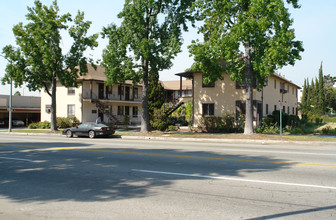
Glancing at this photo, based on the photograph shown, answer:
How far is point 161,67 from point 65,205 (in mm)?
18759

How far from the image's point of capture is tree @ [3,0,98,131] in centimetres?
2783

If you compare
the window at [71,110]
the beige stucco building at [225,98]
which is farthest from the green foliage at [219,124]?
the window at [71,110]

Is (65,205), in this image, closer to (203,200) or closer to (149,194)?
(149,194)

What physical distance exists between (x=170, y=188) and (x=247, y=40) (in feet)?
52.9

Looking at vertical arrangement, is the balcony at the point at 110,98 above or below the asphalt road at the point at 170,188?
above

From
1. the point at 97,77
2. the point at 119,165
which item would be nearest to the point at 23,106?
the point at 97,77

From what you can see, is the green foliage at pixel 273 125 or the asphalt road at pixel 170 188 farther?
the green foliage at pixel 273 125

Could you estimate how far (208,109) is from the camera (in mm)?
29188

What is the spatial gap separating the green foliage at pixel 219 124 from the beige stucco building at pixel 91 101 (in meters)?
11.2

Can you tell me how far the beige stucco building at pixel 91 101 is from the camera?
37750mm

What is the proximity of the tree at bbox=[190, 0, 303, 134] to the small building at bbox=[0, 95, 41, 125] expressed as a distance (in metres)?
33.8

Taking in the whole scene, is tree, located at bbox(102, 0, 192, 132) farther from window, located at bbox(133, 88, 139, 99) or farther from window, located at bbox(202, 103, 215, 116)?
window, located at bbox(133, 88, 139, 99)

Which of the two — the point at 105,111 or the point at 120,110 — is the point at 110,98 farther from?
the point at 105,111

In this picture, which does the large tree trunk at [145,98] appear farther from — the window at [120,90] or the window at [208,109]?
the window at [120,90]
